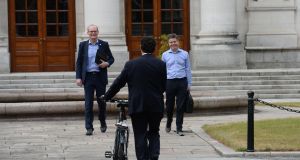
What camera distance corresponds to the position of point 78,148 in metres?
13.5

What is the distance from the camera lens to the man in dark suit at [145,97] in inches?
407

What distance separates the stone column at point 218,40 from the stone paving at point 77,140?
9975 mm

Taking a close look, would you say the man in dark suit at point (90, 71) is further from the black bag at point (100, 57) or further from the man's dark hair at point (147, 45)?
the man's dark hair at point (147, 45)

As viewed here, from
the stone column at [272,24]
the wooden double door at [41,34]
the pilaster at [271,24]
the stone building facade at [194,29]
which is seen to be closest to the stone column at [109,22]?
the stone building facade at [194,29]

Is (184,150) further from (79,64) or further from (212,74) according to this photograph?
(212,74)

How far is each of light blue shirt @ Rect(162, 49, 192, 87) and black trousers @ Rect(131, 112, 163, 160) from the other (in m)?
4.73

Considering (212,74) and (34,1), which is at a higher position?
(34,1)

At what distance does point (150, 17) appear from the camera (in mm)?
29969

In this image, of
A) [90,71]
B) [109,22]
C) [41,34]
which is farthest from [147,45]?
[41,34]

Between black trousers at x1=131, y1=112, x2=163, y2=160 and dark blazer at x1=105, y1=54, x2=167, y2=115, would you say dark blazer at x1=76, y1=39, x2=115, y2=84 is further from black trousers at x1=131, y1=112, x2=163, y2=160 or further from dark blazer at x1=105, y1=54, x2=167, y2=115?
black trousers at x1=131, y1=112, x2=163, y2=160

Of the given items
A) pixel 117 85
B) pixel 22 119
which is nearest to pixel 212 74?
pixel 22 119

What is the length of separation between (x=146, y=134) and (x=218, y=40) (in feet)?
61.4

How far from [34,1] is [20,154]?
55.9 ft

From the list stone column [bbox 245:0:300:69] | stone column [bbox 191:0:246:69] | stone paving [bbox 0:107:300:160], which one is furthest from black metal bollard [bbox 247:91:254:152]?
stone column [bbox 245:0:300:69]
